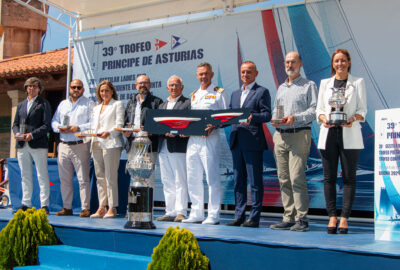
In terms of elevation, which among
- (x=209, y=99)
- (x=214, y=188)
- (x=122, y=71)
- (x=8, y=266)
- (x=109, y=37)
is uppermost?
(x=109, y=37)

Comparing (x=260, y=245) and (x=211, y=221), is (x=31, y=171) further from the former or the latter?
(x=260, y=245)

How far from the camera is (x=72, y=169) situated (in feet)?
20.3

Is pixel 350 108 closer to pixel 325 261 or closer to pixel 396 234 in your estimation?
pixel 396 234

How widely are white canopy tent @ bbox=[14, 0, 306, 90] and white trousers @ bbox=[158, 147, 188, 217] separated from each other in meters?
2.32

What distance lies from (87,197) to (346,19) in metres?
3.68

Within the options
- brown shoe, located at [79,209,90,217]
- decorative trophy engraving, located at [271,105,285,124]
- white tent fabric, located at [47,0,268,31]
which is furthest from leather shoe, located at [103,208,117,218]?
white tent fabric, located at [47,0,268,31]

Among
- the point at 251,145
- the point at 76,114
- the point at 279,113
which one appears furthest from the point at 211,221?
the point at 76,114

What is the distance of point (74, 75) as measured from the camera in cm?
805

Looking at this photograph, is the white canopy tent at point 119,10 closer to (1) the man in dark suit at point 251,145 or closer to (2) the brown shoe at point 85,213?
(1) the man in dark suit at point 251,145

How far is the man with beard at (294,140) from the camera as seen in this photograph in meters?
4.41

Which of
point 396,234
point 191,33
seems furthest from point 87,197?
point 396,234

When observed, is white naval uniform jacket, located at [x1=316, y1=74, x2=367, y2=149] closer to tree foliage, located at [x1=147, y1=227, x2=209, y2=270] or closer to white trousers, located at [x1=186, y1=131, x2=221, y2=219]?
white trousers, located at [x1=186, y1=131, x2=221, y2=219]

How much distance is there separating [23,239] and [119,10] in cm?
421

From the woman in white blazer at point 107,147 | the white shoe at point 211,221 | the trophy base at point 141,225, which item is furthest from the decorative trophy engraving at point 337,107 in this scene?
the woman in white blazer at point 107,147
